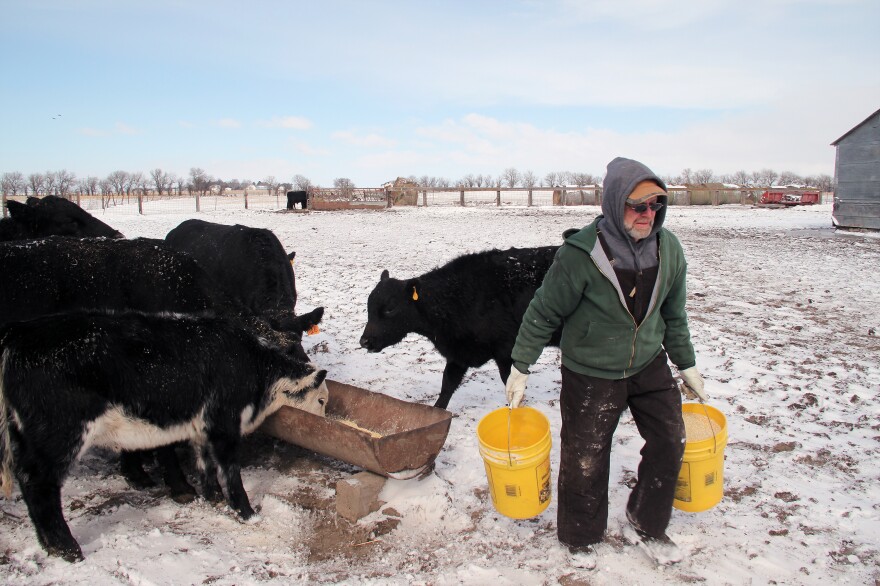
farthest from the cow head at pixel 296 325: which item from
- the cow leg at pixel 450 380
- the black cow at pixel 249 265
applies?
the cow leg at pixel 450 380

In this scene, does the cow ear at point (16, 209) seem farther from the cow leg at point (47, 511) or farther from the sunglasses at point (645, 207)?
the sunglasses at point (645, 207)

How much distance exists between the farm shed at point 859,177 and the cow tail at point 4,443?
23.6m

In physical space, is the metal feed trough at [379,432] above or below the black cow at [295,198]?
below

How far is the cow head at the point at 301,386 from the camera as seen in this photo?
429 centimetres

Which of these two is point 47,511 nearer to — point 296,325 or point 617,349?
point 296,325

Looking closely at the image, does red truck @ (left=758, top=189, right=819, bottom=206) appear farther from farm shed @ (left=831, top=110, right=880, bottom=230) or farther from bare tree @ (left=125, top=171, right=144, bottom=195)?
bare tree @ (left=125, top=171, right=144, bottom=195)

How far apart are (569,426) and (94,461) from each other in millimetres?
3763

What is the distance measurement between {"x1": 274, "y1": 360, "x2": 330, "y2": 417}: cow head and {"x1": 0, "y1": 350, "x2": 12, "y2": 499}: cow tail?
62.9 inches

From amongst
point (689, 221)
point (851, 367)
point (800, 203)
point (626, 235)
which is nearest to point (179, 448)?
point (626, 235)

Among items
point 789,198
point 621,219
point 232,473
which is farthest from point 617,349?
point 789,198

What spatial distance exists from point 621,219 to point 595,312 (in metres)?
0.51

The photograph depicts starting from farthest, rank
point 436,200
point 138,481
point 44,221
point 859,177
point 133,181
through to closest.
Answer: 1. point 133,181
2. point 436,200
3. point 859,177
4. point 44,221
5. point 138,481

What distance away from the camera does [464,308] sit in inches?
222

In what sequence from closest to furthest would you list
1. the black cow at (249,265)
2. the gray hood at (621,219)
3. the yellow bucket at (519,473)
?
1. the gray hood at (621,219)
2. the yellow bucket at (519,473)
3. the black cow at (249,265)
